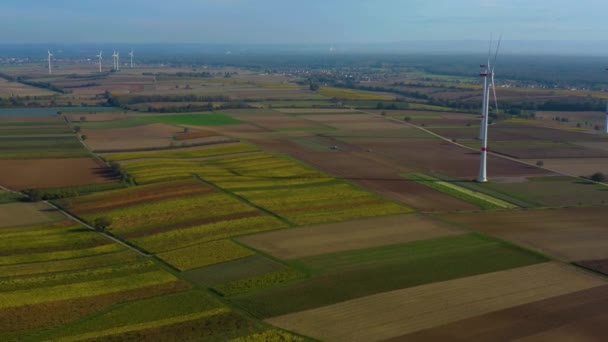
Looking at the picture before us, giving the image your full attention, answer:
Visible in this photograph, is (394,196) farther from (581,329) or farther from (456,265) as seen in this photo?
(581,329)

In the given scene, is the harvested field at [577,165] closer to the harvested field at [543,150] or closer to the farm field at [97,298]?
the harvested field at [543,150]

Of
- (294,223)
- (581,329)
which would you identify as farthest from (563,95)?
(581,329)

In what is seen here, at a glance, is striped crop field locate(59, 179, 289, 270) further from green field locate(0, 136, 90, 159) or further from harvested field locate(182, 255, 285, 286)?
green field locate(0, 136, 90, 159)

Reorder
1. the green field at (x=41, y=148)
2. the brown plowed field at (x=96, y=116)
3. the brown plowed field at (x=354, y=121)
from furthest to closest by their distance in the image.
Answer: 1. the brown plowed field at (x=96, y=116)
2. the brown plowed field at (x=354, y=121)
3. the green field at (x=41, y=148)

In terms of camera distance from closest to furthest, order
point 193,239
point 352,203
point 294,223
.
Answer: point 193,239 < point 294,223 < point 352,203

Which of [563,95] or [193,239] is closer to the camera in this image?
[193,239]

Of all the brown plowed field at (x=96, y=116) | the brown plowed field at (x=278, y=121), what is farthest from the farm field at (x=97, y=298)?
the brown plowed field at (x=96, y=116)

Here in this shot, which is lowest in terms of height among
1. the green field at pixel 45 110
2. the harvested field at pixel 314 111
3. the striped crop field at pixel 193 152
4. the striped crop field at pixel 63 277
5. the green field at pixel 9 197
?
the striped crop field at pixel 63 277
